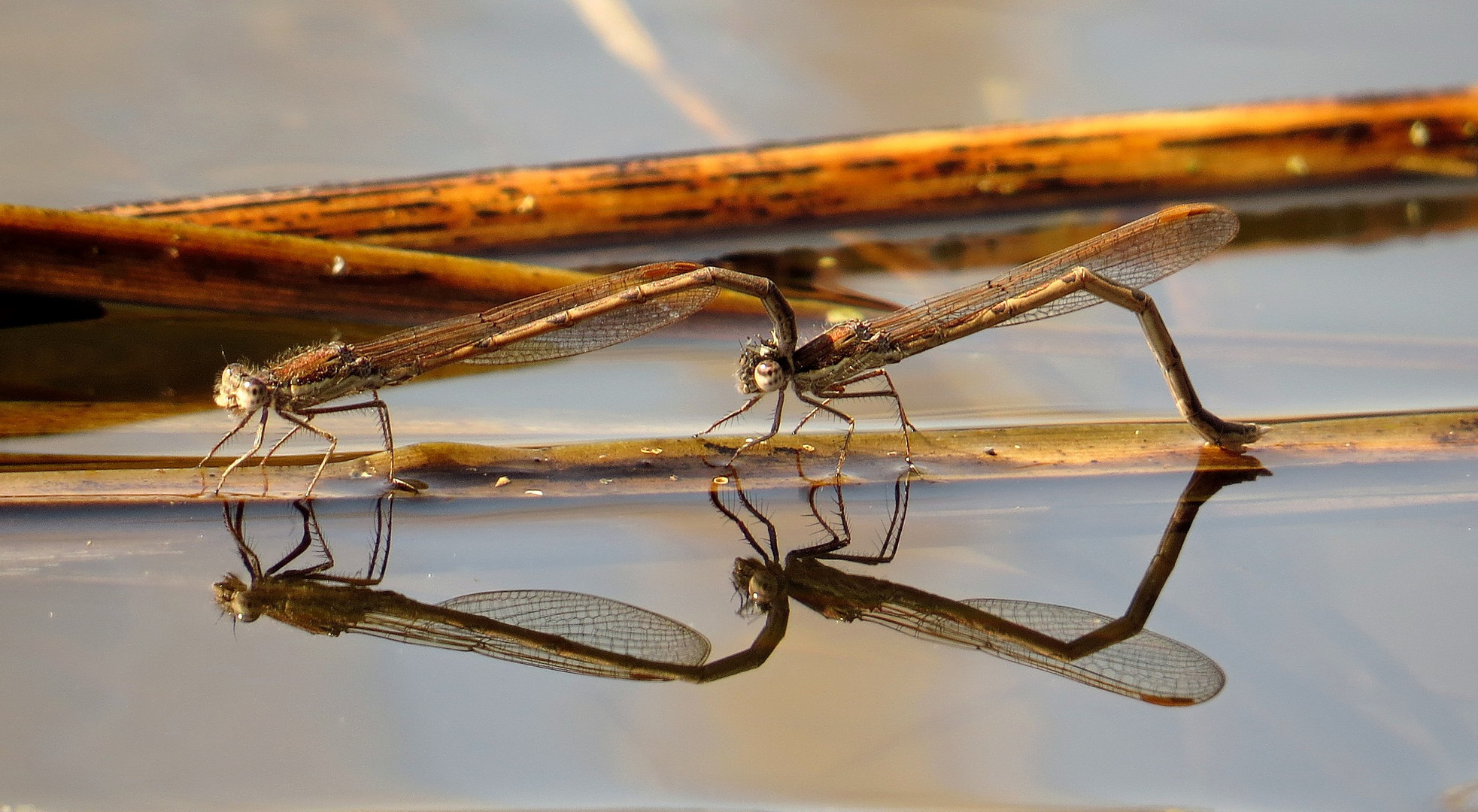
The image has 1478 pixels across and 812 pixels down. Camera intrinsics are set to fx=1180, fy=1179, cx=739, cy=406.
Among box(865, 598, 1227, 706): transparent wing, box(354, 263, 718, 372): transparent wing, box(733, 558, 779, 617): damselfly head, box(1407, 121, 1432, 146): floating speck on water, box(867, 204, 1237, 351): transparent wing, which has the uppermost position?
box(1407, 121, 1432, 146): floating speck on water

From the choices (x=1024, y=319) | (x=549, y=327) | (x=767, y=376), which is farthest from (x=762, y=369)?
(x=1024, y=319)

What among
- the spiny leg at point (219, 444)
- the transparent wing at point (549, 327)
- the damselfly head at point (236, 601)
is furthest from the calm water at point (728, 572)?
the transparent wing at point (549, 327)

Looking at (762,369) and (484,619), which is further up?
(762,369)

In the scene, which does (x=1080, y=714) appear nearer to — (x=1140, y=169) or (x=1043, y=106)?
(x=1140, y=169)

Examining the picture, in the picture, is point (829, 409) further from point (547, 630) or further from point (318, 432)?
point (318, 432)

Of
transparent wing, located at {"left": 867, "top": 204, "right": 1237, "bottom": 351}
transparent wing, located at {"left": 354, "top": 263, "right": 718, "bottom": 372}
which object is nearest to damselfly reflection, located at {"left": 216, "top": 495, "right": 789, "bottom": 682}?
transparent wing, located at {"left": 354, "top": 263, "right": 718, "bottom": 372}

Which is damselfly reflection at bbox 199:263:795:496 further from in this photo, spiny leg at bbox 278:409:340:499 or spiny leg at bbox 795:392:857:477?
spiny leg at bbox 795:392:857:477

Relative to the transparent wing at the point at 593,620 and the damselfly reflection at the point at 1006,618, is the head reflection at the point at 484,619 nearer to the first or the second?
the transparent wing at the point at 593,620
